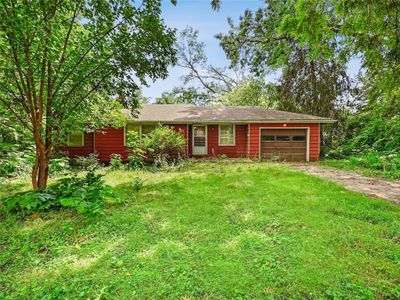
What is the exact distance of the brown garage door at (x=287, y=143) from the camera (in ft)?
40.6

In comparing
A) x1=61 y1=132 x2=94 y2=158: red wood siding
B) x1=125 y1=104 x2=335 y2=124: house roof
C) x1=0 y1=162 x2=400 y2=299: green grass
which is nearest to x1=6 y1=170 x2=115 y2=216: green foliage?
x1=0 y1=162 x2=400 y2=299: green grass

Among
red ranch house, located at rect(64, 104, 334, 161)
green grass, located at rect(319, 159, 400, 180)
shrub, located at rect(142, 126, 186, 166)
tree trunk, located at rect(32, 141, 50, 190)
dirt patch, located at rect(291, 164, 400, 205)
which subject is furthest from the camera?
red ranch house, located at rect(64, 104, 334, 161)

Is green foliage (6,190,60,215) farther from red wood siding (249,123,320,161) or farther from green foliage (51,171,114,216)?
red wood siding (249,123,320,161)

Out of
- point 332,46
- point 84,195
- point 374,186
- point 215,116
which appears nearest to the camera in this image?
point 84,195

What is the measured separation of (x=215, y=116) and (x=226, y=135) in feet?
3.89

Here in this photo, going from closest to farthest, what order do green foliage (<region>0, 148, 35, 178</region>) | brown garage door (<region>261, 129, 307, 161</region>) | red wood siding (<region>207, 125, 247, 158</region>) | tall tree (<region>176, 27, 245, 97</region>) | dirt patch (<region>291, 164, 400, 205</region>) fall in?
1. dirt patch (<region>291, 164, 400, 205</region>)
2. green foliage (<region>0, 148, 35, 178</region>)
3. brown garage door (<region>261, 129, 307, 161</region>)
4. red wood siding (<region>207, 125, 247, 158</region>)
5. tall tree (<region>176, 27, 245, 97</region>)

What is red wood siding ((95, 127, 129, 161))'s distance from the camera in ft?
40.3

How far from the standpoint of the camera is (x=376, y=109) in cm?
1421

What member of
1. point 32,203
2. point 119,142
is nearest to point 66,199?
point 32,203

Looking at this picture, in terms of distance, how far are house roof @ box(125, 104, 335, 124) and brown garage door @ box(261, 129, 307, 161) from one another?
2.26 feet

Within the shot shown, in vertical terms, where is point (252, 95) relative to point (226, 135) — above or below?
above

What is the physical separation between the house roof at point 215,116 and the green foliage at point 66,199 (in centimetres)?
617

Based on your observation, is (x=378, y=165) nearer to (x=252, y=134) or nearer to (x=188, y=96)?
(x=252, y=134)

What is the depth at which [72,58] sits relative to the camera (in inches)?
195
